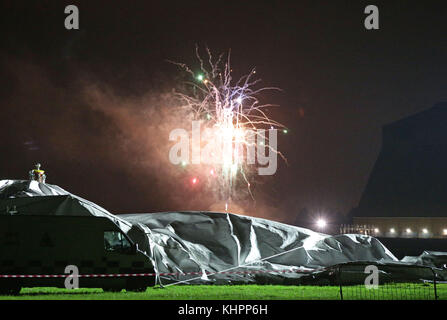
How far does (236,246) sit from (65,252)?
7483 millimetres

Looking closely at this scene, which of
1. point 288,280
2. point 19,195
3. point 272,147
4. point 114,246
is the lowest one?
point 288,280

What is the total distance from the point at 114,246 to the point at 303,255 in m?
8.18

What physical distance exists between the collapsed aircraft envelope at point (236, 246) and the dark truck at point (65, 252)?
136 inches

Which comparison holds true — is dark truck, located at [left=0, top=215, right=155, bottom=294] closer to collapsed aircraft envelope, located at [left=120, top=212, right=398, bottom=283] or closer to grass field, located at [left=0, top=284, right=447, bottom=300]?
grass field, located at [left=0, top=284, right=447, bottom=300]

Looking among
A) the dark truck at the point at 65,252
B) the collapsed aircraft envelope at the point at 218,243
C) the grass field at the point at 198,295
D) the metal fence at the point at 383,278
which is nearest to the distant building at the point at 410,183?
the collapsed aircraft envelope at the point at 218,243

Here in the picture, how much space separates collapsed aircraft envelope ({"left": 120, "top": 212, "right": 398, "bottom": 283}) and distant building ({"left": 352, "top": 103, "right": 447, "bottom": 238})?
114 ft

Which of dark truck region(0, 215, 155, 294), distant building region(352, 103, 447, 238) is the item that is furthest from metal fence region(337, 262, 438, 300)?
distant building region(352, 103, 447, 238)

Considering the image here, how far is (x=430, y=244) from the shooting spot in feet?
120

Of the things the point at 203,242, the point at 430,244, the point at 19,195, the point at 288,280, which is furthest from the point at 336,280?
the point at 430,244

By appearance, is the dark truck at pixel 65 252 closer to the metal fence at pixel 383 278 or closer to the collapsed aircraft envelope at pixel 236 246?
the collapsed aircraft envelope at pixel 236 246

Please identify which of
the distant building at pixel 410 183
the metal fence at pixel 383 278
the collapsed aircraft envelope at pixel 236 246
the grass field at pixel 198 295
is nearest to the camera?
the grass field at pixel 198 295

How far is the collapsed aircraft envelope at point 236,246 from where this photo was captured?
18.8m
